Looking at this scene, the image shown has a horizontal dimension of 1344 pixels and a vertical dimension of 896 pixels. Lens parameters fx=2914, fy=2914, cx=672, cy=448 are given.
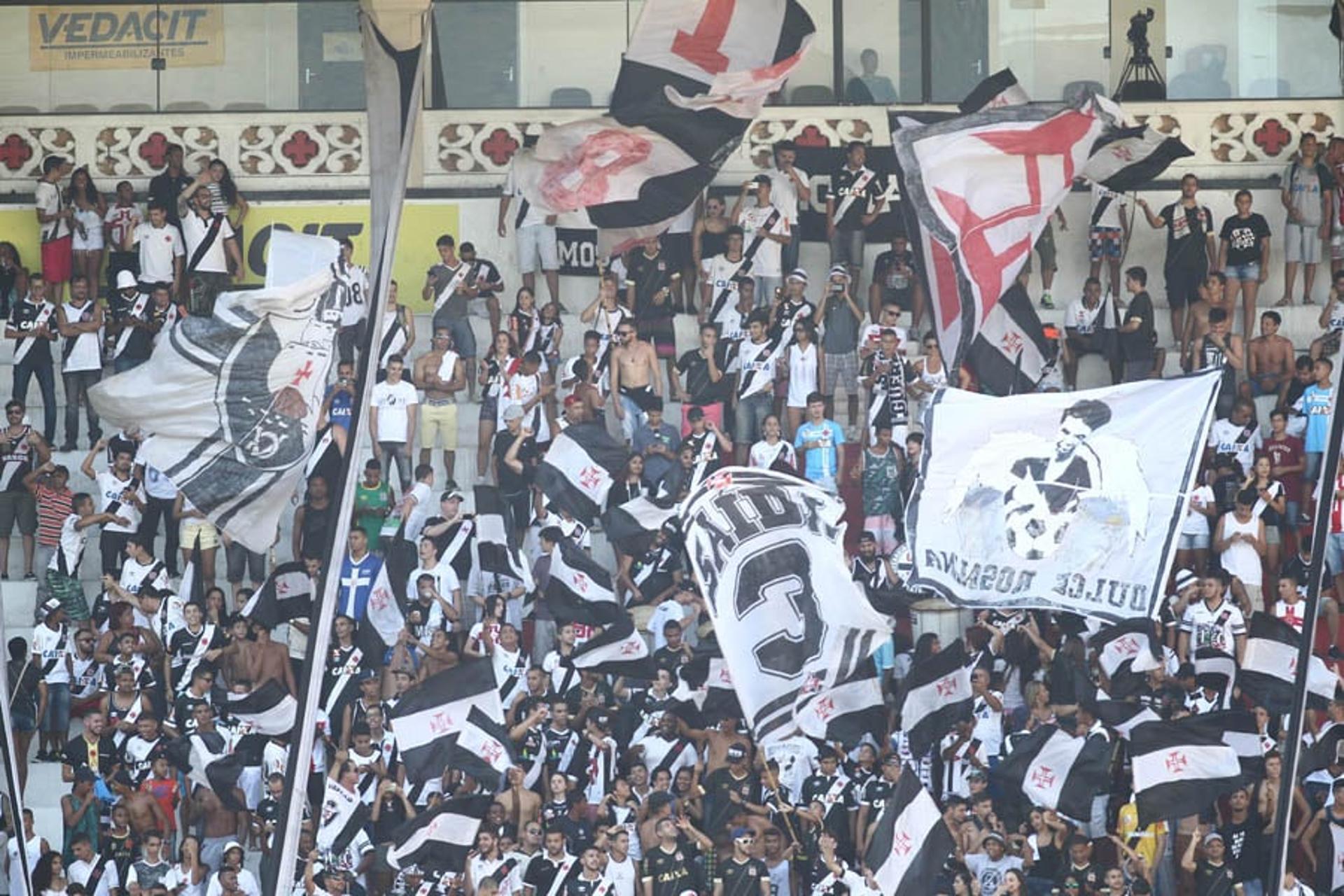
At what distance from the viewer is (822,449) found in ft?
76.6

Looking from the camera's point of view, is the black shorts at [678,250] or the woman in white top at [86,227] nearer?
the black shorts at [678,250]

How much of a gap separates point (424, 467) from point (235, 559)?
185 centimetres

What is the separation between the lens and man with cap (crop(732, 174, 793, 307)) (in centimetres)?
2527

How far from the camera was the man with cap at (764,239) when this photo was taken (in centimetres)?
2527

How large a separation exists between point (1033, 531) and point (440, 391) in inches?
266

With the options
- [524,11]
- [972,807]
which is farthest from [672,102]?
[524,11]

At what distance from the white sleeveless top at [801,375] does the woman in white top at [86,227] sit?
21.5 feet

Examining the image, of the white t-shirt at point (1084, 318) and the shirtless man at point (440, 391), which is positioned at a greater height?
the white t-shirt at point (1084, 318)

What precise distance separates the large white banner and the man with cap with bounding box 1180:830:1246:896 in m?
2.17

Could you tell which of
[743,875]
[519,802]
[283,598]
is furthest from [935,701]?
[283,598]

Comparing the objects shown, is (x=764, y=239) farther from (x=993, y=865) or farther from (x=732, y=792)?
(x=993, y=865)

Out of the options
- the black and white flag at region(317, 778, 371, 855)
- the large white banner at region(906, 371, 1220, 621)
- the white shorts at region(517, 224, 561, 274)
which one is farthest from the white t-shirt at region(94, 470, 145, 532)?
the large white banner at region(906, 371, 1220, 621)

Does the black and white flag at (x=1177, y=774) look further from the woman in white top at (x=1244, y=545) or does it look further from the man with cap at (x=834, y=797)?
the woman in white top at (x=1244, y=545)

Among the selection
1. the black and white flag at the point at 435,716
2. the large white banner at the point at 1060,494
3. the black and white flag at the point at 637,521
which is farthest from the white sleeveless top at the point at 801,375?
the black and white flag at the point at 435,716
